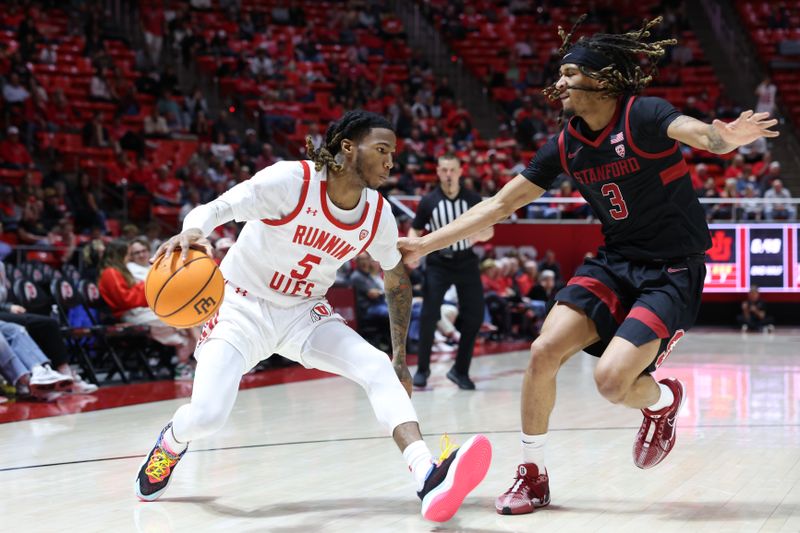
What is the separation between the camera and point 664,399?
442 cm

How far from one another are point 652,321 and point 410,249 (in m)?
1.17

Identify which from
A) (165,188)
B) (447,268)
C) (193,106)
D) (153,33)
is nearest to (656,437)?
(447,268)

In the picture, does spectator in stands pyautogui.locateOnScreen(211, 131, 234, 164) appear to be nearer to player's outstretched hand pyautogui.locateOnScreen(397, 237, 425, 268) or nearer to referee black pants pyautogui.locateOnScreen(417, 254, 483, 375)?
referee black pants pyautogui.locateOnScreen(417, 254, 483, 375)

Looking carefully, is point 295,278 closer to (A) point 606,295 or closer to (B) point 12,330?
(A) point 606,295

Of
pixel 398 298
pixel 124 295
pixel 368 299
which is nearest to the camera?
pixel 398 298

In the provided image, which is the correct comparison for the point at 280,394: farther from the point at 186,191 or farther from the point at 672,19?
the point at 672,19

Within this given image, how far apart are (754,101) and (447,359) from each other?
1412 cm

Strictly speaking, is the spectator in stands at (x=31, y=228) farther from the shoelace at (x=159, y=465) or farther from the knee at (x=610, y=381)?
the knee at (x=610, y=381)

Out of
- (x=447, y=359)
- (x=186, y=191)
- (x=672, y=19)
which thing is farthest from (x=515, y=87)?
(x=447, y=359)

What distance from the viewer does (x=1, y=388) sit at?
7.56 metres

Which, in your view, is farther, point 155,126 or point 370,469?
point 155,126

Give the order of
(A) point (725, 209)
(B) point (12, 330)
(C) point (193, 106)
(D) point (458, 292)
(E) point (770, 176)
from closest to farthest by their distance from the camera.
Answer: (B) point (12, 330) < (D) point (458, 292) < (A) point (725, 209) < (C) point (193, 106) < (E) point (770, 176)

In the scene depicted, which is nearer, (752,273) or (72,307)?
(72,307)

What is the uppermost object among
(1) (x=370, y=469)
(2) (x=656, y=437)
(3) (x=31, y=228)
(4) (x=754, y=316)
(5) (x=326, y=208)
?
(5) (x=326, y=208)
